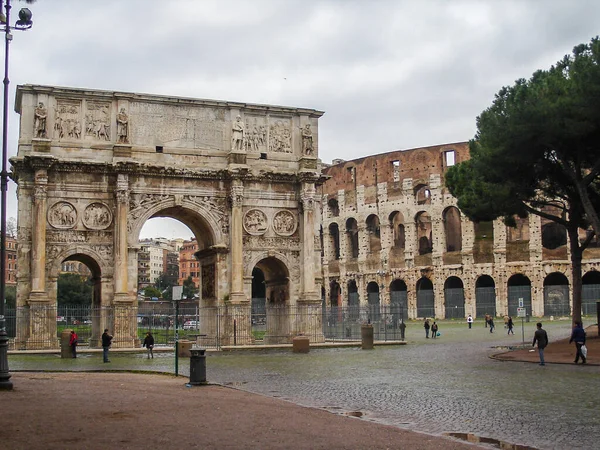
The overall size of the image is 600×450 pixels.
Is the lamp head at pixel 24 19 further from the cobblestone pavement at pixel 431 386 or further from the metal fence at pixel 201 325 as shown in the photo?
the metal fence at pixel 201 325

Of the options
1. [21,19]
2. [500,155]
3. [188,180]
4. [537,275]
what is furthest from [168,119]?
[537,275]

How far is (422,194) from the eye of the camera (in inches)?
2557

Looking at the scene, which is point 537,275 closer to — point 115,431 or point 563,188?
point 563,188

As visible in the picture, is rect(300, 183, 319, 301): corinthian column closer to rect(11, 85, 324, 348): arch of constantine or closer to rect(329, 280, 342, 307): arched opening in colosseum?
rect(11, 85, 324, 348): arch of constantine

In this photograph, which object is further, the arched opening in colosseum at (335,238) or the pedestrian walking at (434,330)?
the arched opening in colosseum at (335,238)

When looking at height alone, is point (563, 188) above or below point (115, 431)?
above

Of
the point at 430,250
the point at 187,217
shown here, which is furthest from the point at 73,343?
the point at 430,250

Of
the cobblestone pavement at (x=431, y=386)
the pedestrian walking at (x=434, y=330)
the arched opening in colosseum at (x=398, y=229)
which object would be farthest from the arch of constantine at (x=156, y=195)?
the arched opening in colosseum at (x=398, y=229)

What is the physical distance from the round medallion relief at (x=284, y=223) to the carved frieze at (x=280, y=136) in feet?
9.01

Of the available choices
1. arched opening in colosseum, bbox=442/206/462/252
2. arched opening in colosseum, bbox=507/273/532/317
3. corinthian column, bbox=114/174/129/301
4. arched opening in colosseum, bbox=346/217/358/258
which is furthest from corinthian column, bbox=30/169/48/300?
arched opening in colosseum, bbox=442/206/462/252

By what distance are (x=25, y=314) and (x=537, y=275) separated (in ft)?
131

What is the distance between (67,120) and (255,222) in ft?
28.3

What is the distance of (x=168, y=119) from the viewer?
31.5m

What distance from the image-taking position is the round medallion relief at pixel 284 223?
3284 cm
